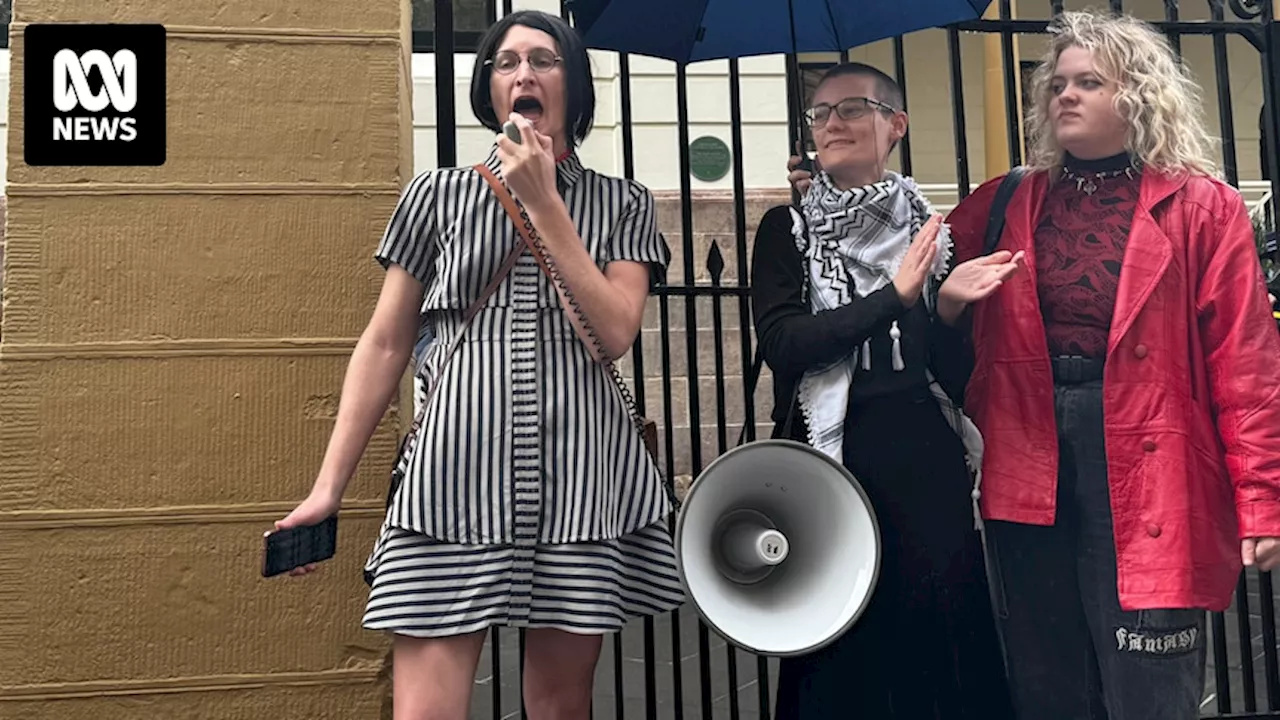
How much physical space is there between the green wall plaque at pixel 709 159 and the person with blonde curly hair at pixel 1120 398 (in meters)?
4.30

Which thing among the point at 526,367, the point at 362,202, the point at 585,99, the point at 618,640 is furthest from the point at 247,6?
the point at 618,640

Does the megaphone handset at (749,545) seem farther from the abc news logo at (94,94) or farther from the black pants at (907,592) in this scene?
the abc news logo at (94,94)

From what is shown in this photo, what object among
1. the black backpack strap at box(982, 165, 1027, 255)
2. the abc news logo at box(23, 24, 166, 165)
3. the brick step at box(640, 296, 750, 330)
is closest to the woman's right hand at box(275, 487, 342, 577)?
the abc news logo at box(23, 24, 166, 165)

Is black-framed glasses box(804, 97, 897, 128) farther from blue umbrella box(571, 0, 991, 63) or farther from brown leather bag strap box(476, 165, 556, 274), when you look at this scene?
brown leather bag strap box(476, 165, 556, 274)

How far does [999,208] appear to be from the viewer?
8.61 ft

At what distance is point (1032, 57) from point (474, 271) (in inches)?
398

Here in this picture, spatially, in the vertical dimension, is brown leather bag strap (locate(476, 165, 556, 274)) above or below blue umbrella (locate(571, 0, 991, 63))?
below

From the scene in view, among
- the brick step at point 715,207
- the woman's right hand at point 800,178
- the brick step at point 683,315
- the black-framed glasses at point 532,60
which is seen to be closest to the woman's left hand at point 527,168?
the black-framed glasses at point 532,60

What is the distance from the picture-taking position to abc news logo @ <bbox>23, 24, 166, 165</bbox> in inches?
106

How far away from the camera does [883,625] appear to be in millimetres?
2412

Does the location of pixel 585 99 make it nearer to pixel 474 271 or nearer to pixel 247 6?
pixel 474 271

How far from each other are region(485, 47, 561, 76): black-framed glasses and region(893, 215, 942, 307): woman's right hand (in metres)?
0.86

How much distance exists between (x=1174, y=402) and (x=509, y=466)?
150cm

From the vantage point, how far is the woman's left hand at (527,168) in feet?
6.55
